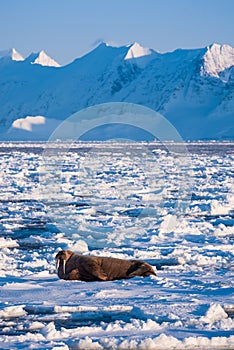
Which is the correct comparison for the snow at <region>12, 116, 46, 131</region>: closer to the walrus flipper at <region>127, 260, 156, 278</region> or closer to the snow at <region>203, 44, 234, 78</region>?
the snow at <region>203, 44, 234, 78</region>

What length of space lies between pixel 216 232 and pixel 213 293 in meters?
4.17

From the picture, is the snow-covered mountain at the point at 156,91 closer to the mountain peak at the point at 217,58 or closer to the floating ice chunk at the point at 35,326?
the mountain peak at the point at 217,58

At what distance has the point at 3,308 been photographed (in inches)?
244

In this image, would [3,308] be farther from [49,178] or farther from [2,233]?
[49,178]

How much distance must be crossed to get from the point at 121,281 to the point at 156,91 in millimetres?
171374

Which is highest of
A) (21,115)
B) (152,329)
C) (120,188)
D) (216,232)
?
(21,115)

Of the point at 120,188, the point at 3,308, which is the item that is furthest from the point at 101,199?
the point at 3,308

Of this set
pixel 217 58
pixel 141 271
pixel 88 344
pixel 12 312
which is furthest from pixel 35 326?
pixel 217 58

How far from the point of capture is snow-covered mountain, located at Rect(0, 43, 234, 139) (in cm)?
15150

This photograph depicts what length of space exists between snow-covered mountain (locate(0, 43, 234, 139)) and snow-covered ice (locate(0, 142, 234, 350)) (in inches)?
4829

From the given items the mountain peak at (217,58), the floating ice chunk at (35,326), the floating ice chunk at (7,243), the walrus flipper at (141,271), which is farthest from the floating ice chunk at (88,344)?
the mountain peak at (217,58)

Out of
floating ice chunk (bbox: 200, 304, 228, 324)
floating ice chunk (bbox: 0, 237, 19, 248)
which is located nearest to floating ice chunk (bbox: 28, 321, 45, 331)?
floating ice chunk (bbox: 200, 304, 228, 324)

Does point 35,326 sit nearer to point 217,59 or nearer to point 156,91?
point 156,91

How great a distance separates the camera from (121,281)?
289 inches
